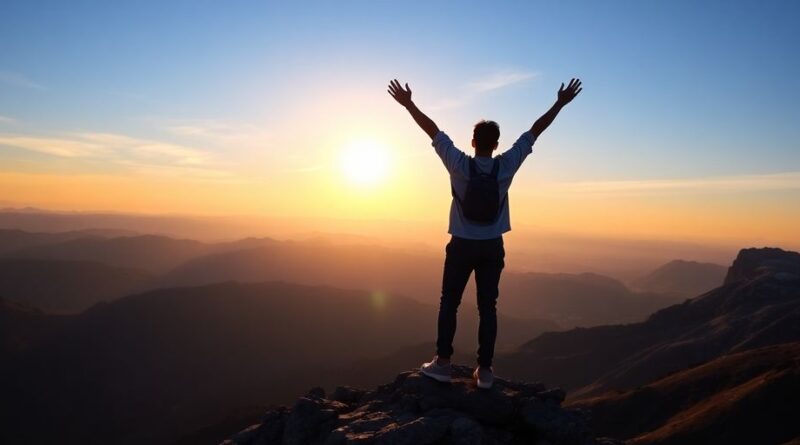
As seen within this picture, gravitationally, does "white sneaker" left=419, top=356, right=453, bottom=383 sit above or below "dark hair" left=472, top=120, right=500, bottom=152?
below

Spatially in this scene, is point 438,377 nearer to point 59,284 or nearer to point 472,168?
point 472,168

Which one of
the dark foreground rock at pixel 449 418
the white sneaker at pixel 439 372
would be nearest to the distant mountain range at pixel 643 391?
the dark foreground rock at pixel 449 418

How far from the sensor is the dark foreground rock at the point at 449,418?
875cm

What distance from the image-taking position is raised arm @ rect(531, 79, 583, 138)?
7.96 m

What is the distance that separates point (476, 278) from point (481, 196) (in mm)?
1536

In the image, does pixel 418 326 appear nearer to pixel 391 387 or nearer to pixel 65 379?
pixel 65 379

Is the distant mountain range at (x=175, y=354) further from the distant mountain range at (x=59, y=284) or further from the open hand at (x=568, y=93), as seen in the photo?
the open hand at (x=568, y=93)

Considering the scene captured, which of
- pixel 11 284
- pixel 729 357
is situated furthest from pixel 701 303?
pixel 11 284

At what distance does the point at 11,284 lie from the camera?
153 meters

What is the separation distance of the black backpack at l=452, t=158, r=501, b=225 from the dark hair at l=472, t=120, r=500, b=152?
0.84 ft

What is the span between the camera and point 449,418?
9.00 meters

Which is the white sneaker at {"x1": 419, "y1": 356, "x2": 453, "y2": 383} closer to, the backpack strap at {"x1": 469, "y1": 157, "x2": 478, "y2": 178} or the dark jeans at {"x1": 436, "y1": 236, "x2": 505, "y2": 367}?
the dark jeans at {"x1": 436, "y1": 236, "x2": 505, "y2": 367}

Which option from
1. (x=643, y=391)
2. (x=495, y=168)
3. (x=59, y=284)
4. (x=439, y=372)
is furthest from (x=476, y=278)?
(x=59, y=284)

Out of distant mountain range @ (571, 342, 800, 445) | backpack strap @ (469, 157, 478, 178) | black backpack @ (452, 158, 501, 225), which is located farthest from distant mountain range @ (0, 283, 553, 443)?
backpack strap @ (469, 157, 478, 178)
